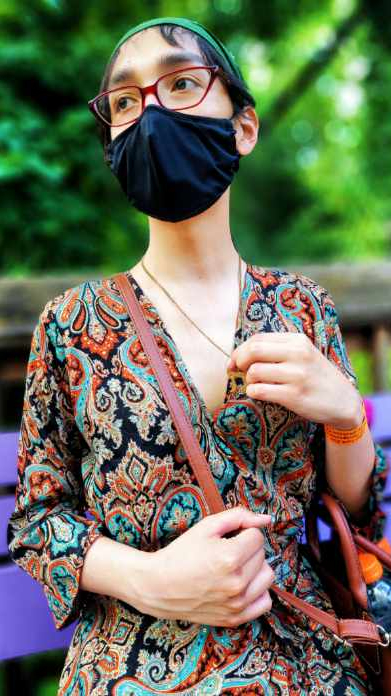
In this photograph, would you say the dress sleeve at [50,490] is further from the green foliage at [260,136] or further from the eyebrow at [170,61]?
the green foliage at [260,136]

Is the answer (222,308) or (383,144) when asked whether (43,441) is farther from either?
(383,144)

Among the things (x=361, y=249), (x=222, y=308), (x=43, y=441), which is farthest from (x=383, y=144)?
(x=43, y=441)

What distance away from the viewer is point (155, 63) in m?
1.26

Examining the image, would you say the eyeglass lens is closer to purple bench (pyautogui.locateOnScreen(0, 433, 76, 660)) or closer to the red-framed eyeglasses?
the red-framed eyeglasses

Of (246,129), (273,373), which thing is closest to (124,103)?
(246,129)

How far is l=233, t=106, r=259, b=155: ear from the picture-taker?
1.38 meters

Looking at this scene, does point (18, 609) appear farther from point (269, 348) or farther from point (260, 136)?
point (260, 136)

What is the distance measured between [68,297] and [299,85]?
12.9ft

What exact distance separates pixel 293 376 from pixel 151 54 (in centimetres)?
66

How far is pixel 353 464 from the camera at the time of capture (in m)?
1.35

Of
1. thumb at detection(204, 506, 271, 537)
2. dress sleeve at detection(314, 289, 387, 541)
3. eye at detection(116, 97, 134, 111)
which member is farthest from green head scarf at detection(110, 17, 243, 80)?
thumb at detection(204, 506, 271, 537)

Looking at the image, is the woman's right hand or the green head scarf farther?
the green head scarf

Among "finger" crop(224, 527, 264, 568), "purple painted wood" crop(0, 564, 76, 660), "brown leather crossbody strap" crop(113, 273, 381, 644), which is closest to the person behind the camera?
"finger" crop(224, 527, 264, 568)

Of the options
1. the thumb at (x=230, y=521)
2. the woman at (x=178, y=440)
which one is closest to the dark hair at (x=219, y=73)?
the woman at (x=178, y=440)
